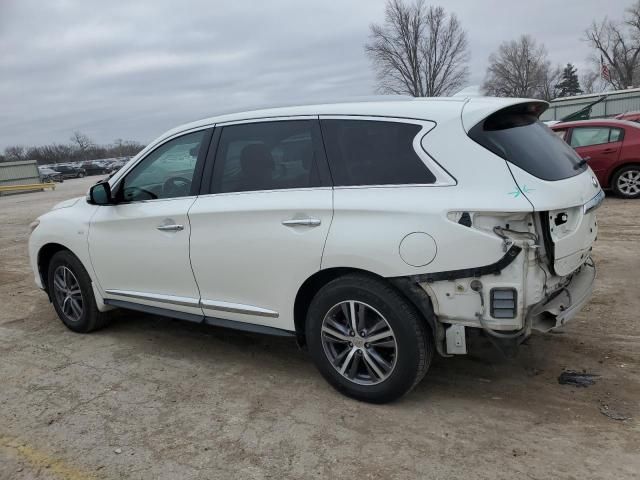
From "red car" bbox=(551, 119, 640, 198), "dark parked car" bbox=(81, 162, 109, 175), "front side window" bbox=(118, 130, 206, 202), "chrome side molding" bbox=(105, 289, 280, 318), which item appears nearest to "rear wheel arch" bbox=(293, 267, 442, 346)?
"chrome side molding" bbox=(105, 289, 280, 318)

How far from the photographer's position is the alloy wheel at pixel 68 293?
4.97 meters

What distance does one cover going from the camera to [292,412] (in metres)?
3.40

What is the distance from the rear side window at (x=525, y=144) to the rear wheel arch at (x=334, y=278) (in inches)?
35.7

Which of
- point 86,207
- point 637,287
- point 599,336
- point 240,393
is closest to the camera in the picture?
point 240,393

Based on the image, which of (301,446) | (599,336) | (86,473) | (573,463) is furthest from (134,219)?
(599,336)

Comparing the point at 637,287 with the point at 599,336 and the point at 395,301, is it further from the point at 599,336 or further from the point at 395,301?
the point at 395,301

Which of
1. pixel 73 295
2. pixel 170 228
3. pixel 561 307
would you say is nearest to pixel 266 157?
pixel 170 228

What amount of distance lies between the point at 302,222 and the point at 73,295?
2.80 meters

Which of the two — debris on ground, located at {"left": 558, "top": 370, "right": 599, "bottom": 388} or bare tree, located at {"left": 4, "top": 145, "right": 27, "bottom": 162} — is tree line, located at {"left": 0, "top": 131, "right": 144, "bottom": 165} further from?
debris on ground, located at {"left": 558, "top": 370, "right": 599, "bottom": 388}

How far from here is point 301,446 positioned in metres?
3.04

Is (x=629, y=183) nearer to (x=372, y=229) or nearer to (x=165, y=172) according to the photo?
(x=372, y=229)

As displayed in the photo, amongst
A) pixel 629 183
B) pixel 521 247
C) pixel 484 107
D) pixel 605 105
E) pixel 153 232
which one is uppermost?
pixel 605 105

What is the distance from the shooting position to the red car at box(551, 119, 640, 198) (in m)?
9.91

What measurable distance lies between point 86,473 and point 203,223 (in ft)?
5.62
